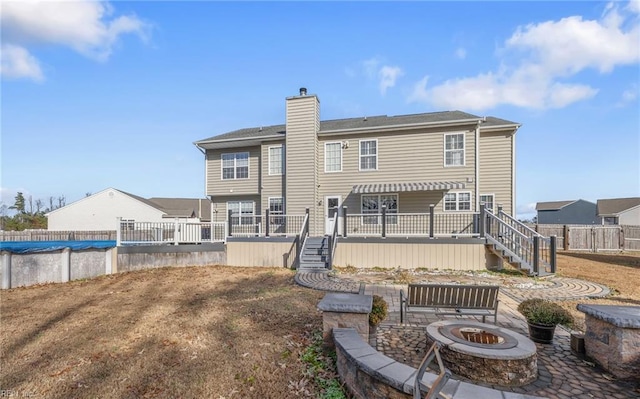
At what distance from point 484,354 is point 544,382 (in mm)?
808

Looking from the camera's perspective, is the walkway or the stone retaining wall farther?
the walkway

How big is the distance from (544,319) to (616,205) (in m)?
45.1

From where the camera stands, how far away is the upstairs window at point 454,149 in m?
13.8

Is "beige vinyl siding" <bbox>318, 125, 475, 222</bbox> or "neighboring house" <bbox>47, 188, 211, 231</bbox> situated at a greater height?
"beige vinyl siding" <bbox>318, 125, 475, 222</bbox>

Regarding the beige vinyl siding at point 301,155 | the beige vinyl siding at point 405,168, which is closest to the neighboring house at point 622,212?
the beige vinyl siding at point 405,168

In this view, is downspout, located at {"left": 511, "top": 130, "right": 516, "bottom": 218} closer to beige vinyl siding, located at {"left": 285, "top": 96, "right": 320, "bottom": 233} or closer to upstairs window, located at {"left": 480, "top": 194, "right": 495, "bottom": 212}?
upstairs window, located at {"left": 480, "top": 194, "right": 495, "bottom": 212}

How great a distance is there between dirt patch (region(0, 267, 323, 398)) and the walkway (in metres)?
1.40

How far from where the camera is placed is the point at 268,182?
16203mm

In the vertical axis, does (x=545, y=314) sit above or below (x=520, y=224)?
below

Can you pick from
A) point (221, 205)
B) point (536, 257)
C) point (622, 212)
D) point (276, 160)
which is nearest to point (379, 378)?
point (536, 257)

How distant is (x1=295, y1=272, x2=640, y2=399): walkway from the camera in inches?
131

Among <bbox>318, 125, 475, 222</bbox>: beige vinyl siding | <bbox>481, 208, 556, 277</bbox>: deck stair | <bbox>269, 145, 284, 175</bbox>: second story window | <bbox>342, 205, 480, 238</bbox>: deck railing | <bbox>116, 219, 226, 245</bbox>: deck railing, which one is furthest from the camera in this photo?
<bbox>269, 145, 284, 175</bbox>: second story window

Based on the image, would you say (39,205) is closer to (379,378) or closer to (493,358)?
(379,378)

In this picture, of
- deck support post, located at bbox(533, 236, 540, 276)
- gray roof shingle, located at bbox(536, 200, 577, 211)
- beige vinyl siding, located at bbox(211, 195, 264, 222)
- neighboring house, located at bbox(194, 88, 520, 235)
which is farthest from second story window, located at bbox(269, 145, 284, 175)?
gray roof shingle, located at bbox(536, 200, 577, 211)
